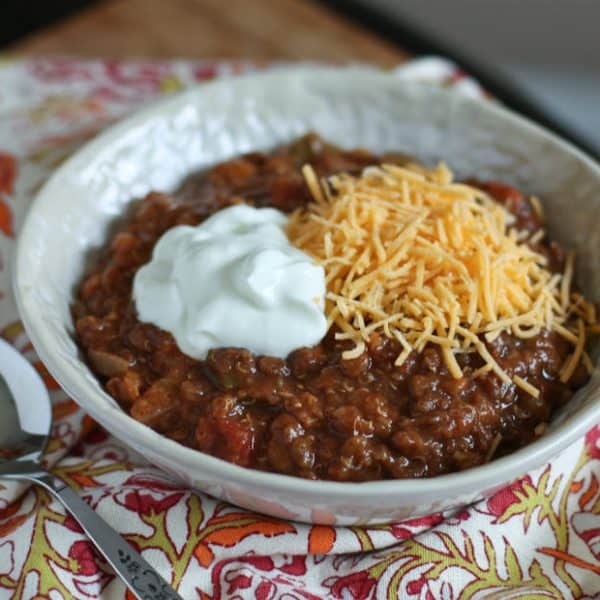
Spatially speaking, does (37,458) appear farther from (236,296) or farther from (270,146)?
(270,146)

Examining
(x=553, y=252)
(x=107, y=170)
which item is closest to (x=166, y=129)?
(x=107, y=170)

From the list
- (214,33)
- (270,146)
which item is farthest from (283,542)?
(214,33)

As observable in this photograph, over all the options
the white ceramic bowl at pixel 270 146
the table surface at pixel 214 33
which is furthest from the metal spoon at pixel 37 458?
the table surface at pixel 214 33

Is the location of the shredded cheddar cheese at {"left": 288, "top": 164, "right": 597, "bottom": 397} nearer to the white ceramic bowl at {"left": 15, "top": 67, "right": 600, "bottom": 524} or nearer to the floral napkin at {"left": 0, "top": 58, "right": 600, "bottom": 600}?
the white ceramic bowl at {"left": 15, "top": 67, "right": 600, "bottom": 524}

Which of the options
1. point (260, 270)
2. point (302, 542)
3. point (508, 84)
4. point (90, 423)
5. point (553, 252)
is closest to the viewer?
point (302, 542)

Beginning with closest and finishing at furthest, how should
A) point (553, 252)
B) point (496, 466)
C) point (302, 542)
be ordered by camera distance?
point (496, 466) → point (302, 542) → point (553, 252)

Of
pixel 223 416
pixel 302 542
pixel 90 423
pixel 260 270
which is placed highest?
pixel 260 270

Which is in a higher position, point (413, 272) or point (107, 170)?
point (413, 272)

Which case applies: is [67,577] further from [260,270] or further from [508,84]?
[508,84]
